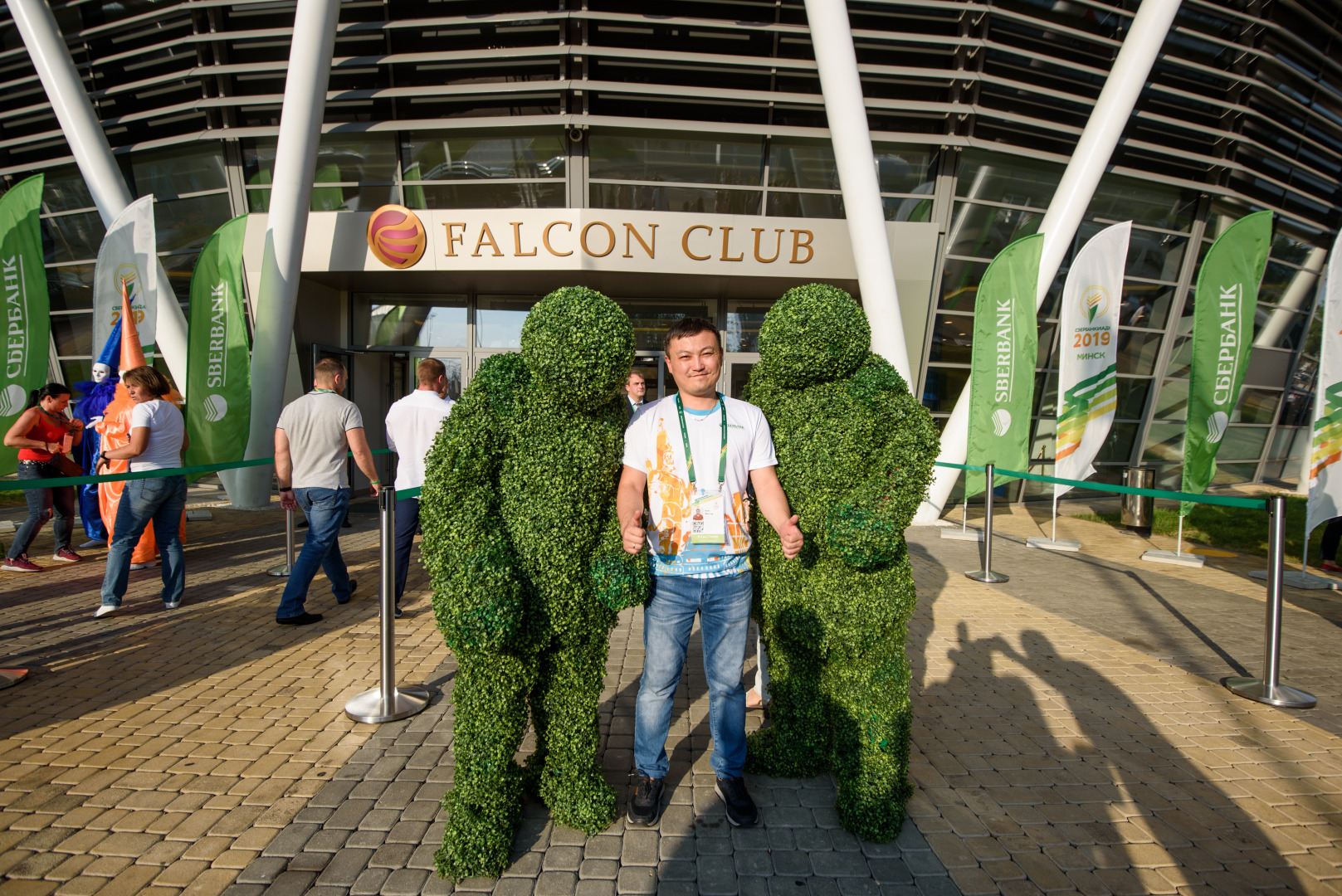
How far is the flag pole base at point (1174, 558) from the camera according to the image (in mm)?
7188

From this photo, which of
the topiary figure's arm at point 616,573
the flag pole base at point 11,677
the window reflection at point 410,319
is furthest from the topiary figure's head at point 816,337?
the window reflection at point 410,319

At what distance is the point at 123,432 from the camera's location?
5.66 meters

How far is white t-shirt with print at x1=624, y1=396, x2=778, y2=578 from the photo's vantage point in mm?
2352

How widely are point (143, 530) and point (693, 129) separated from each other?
26.5 ft

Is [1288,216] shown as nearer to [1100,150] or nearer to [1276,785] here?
[1100,150]

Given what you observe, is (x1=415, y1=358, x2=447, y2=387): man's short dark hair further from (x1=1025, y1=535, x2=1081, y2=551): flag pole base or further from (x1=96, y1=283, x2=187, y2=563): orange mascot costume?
(x1=1025, y1=535, x2=1081, y2=551): flag pole base

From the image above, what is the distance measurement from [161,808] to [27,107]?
12959mm

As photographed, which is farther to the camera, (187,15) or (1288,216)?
(1288,216)

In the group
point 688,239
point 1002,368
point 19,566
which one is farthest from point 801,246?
point 19,566

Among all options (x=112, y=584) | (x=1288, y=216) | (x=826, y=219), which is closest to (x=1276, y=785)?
(x=112, y=584)

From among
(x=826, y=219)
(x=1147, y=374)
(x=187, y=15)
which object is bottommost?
(x=1147, y=374)

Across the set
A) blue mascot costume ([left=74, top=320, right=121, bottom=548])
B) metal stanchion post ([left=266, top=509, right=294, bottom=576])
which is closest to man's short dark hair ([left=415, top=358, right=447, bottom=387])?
metal stanchion post ([left=266, top=509, right=294, bottom=576])

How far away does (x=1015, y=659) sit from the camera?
426cm

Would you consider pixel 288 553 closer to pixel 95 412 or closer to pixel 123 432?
pixel 123 432
